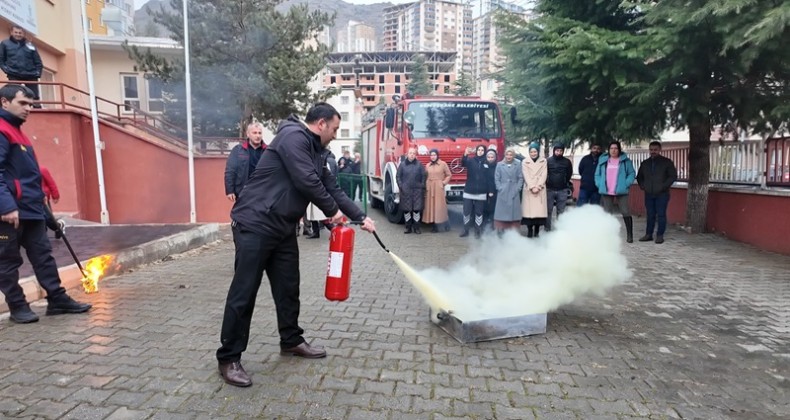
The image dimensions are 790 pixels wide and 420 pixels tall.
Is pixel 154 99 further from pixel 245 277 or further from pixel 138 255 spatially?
pixel 245 277

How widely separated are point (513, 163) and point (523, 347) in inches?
215

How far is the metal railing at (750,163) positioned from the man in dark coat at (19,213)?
10.3 metres

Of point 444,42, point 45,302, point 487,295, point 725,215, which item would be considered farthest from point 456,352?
point 444,42

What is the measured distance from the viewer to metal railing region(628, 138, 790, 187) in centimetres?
815

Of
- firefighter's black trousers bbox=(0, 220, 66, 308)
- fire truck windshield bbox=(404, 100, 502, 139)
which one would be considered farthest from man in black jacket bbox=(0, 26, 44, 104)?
fire truck windshield bbox=(404, 100, 502, 139)

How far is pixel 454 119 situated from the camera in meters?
11.3

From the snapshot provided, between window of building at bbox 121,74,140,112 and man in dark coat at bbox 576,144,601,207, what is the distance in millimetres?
15456

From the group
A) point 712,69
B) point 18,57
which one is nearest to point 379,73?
point 18,57

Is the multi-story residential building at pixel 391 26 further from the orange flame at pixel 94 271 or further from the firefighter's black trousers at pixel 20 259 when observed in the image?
the firefighter's black trousers at pixel 20 259

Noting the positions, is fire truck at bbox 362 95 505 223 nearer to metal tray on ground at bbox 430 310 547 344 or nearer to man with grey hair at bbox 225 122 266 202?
man with grey hair at bbox 225 122 266 202

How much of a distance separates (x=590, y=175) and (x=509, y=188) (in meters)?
1.88

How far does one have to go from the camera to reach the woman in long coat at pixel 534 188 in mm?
8719

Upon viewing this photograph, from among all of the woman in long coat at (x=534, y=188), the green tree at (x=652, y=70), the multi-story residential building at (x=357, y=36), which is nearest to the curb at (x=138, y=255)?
the woman in long coat at (x=534, y=188)

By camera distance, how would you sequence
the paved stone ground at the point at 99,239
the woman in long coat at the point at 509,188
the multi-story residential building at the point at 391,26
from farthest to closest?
the multi-story residential building at the point at 391,26 → the woman in long coat at the point at 509,188 → the paved stone ground at the point at 99,239
